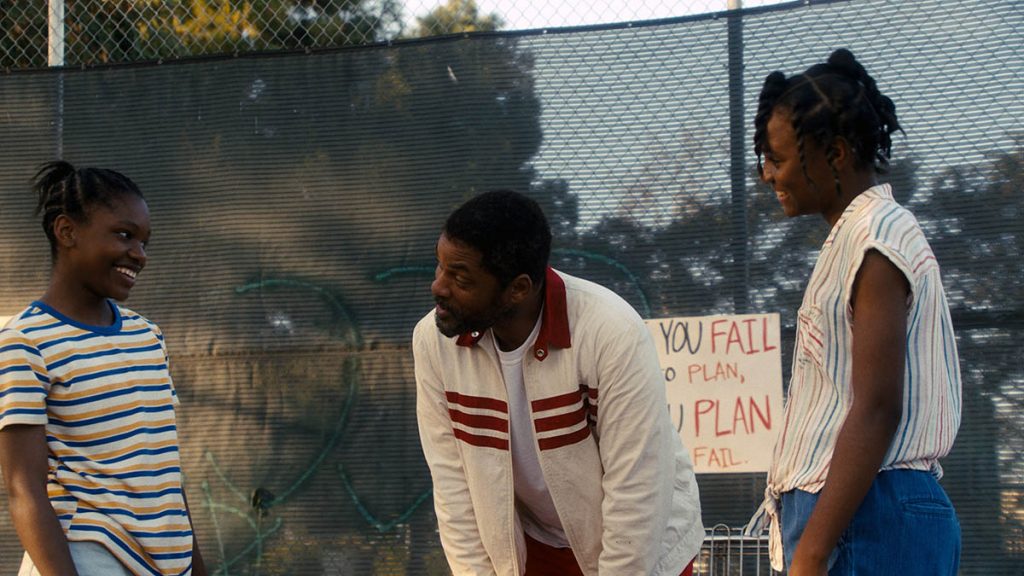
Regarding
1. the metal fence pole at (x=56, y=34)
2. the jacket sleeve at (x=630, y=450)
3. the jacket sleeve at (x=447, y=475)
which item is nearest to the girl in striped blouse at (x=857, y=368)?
the jacket sleeve at (x=630, y=450)

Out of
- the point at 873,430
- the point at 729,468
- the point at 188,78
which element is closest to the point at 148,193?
the point at 188,78

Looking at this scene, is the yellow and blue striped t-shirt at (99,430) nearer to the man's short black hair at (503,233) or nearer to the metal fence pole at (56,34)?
the man's short black hair at (503,233)

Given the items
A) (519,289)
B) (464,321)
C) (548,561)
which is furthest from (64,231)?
(548,561)

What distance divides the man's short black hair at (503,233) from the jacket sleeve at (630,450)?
0.24 meters

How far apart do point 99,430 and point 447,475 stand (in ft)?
2.71

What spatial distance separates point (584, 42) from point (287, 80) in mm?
1262

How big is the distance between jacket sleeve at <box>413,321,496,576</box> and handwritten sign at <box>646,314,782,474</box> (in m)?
1.63

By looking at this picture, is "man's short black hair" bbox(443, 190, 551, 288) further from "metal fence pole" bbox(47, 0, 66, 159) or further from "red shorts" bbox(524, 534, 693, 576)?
"metal fence pole" bbox(47, 0, 66, 159)

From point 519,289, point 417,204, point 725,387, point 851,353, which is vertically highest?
point 417,204

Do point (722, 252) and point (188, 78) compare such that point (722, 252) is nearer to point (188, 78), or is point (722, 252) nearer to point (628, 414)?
point (628, 414)

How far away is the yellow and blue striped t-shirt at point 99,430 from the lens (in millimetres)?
2746

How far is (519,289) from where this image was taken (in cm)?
283

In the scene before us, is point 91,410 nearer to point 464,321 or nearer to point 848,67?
point 464,321

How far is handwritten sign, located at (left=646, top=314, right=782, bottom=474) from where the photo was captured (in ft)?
14.5
